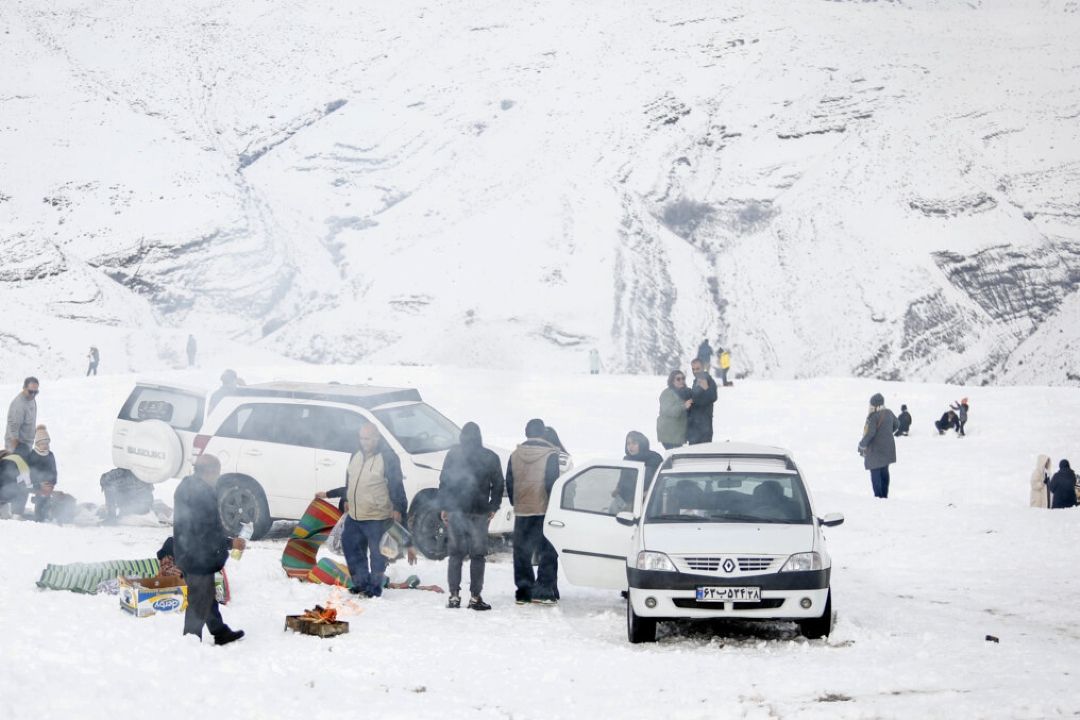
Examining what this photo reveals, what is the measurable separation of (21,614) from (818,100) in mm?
71292

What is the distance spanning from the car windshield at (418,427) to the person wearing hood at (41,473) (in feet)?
15.9

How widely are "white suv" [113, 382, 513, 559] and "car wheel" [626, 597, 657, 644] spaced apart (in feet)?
13.9

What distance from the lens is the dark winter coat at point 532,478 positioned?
11.1m

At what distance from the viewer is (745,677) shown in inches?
320

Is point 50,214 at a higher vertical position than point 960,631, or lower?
higher

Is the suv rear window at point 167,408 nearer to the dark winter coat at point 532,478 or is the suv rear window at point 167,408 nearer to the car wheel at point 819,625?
the dark winter coat at point 532,478

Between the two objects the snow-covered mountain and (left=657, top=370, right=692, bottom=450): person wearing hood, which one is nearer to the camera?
(left=657, top=370, right=692, bottom=450): person wearing hood

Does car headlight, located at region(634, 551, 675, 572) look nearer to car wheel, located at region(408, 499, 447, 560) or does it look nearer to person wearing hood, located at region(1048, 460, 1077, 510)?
car wheel, located at region(408, 499, 447, 560)

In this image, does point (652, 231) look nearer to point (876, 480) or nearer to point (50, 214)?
point (50, 214)

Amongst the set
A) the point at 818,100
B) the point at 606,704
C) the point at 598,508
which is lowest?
the point at 606,704

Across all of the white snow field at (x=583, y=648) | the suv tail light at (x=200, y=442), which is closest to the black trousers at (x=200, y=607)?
the white snow field at (x=583, y=648)

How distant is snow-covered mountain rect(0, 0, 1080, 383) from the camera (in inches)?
2323

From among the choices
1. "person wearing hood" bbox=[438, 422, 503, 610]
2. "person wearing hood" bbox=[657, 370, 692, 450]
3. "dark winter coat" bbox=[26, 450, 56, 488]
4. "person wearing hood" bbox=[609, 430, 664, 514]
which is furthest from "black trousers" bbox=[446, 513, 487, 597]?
"dark winter coat" bbox=[26, 450, 56, 488]

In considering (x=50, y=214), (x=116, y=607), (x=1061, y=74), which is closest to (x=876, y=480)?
(x=116, y=607)
